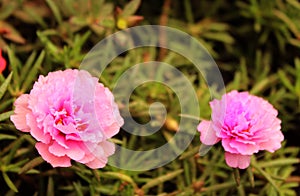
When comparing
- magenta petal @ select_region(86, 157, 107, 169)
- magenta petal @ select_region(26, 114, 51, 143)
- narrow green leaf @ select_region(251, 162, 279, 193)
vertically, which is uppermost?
magenta petal @ select_region(26, 114, 51, 143)

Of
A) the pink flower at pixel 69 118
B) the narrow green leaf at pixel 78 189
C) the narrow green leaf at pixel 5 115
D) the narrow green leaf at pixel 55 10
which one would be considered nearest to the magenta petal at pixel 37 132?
the pink flower at pixel 69 118

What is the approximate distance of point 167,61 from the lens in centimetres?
143

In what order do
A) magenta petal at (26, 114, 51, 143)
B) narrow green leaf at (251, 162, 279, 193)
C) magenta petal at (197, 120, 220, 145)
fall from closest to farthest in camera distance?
magenta petal at (26, 114, 51, 143)
magenta petal at (197, 120, 220, 145)
narrow green leaf at (251, 162, 279, 193)

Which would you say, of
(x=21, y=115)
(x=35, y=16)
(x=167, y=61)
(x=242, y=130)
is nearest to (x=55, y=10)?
(x=35, y=16)

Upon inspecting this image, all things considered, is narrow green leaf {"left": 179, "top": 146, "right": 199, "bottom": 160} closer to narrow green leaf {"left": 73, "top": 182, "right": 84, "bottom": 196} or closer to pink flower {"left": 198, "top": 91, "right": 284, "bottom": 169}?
pink flower {"left": 198, "top": 91, "right": 284, "bottom": 169}

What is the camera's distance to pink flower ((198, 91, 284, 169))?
3.32 ft

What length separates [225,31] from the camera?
1666 millimetres

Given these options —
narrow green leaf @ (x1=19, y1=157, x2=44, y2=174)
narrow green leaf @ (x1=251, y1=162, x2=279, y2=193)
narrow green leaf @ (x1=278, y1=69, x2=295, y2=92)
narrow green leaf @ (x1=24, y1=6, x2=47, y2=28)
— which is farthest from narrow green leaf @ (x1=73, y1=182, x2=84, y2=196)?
narrow green leaf @ (x1=278, y1=69, x2=295, y2=92)

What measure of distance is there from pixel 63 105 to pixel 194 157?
377 mm

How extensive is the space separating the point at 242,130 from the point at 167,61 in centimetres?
46

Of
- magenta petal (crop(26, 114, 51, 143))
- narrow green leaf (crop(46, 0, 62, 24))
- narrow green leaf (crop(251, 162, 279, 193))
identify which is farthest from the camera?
narrow green leaf (crop(46, 0, 62, 24))

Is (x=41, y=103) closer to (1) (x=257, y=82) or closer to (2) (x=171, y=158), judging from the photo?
(2) (x=171, y=158)

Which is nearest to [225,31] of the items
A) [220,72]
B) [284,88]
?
[220,72]

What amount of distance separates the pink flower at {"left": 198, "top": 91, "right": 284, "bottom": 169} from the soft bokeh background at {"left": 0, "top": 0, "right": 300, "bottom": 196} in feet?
0.33
